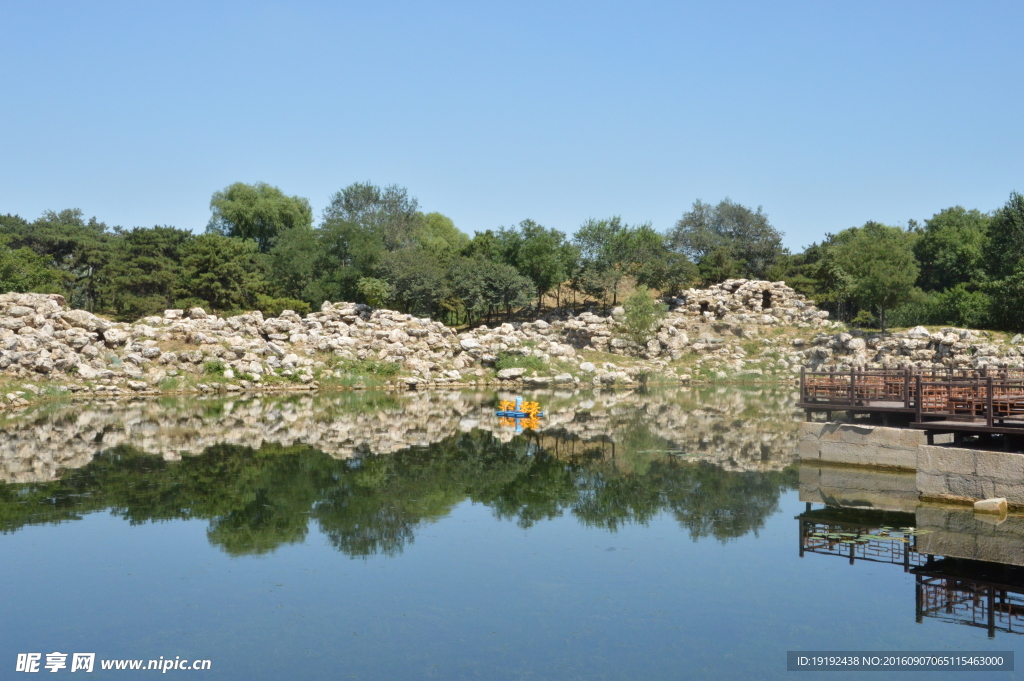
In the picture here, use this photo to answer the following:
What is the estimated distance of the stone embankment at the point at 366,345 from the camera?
49156mm

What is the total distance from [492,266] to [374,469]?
2003 inches

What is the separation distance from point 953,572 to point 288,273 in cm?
6969

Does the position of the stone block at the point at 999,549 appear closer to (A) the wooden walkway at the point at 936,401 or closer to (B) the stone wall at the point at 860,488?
(B) the stone wall at the point at 860,488

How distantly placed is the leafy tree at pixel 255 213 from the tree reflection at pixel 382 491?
72.2 m

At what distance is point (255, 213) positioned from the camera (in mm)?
96562

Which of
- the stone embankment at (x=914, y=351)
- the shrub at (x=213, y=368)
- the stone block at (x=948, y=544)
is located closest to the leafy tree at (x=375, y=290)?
the shrub at (x=213, y=368)

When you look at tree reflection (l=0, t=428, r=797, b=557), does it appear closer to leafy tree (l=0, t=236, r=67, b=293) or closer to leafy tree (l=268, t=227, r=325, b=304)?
leafy tree (l=0, t=236, r=67, b=293)

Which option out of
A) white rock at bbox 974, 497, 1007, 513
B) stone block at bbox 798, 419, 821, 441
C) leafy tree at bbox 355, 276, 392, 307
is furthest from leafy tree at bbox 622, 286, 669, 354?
white rock at bbox 974, 497, 1007, 513

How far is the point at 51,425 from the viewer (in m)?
34.5

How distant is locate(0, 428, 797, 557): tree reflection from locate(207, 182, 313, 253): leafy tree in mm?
72224

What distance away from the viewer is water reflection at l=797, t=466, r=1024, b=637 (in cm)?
1287

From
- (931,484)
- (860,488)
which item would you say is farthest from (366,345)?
(931,484)

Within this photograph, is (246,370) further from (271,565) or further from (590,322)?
(271,565)

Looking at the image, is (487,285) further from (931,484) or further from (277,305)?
(931,484)
